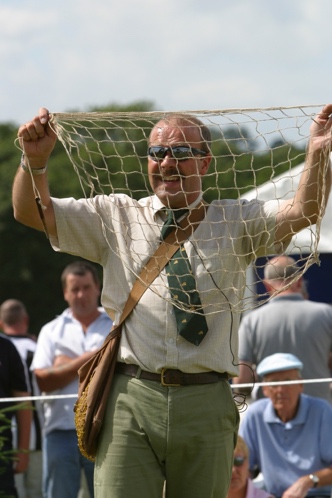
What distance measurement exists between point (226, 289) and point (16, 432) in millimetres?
4596

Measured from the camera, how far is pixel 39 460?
948 centimetres

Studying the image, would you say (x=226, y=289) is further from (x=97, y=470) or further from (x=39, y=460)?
(x=39, y=460)

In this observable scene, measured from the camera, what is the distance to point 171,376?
14.8 feet

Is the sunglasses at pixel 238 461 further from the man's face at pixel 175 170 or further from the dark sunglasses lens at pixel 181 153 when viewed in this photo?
the dark sunglasses lens at pixel 181 153

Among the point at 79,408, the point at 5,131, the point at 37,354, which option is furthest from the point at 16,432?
the point at 5,131

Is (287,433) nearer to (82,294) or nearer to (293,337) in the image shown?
(293,337)

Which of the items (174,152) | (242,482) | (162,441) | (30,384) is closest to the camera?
(162,441)

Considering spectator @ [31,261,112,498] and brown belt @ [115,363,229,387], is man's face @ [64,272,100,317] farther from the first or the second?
brown belt @ [115,363,229,387]

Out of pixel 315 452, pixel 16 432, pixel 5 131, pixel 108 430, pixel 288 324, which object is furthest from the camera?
pixel 5 131

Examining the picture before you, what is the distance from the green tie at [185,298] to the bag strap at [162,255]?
0.10 ft

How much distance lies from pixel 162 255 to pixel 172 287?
157 mm

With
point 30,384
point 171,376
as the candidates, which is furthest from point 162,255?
point 30,384

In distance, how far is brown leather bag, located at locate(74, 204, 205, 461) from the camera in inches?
179

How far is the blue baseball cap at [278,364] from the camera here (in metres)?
7.48
